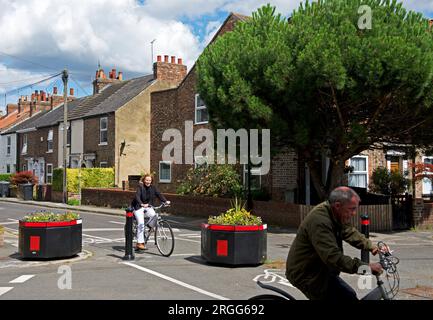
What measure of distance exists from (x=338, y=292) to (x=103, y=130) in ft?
102

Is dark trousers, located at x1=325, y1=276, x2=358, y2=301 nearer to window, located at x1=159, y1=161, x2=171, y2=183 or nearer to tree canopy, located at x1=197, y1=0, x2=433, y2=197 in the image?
tree canopy, located at x1=197, y1=0, x2=433, y2=197

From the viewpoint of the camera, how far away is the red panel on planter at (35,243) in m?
10.8

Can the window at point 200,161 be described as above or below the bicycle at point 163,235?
above

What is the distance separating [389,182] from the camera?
2145 cm

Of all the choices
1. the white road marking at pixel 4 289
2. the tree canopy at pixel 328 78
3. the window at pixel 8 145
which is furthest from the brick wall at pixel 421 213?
the window at pixel 8 145

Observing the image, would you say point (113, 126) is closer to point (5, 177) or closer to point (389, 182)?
point (5, 177)

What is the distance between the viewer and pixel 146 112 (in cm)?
3422

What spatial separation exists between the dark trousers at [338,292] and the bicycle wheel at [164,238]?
Answer: 7028 mm

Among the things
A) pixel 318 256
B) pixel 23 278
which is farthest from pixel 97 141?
pixel 318 256

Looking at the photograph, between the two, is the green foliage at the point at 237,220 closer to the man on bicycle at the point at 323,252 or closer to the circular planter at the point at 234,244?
the circular planter at the point at 234,244

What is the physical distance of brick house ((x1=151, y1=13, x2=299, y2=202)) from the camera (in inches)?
878

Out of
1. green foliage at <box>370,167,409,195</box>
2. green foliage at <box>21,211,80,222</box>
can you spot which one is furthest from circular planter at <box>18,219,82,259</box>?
green foliage at <box>370,167,409,195</box>

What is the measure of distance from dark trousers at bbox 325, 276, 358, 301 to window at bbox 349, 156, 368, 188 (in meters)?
18.7
